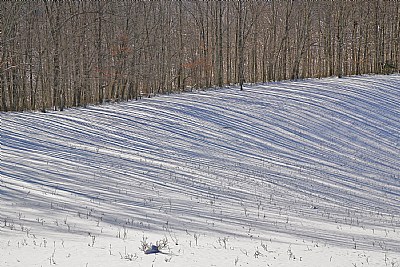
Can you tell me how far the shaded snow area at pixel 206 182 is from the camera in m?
6.37

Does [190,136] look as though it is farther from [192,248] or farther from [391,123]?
[192,248]

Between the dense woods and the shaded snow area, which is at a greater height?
the dense woods

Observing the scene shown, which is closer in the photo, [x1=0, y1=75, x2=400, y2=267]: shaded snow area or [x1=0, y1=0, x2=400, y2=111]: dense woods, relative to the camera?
[x1=0, y1=75, x2=400, y2=267]: shaded snow area

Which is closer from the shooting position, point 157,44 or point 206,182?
point 206,182

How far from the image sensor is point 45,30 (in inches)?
970

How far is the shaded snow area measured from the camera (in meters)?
6.37

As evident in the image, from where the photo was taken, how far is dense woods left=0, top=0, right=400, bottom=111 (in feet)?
78.8

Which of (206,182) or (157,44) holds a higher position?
(157,44)

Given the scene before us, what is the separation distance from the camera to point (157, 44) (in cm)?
3077

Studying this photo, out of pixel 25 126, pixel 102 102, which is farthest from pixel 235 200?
pixel 102 102

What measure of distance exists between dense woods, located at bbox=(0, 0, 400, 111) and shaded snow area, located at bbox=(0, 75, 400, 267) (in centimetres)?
301

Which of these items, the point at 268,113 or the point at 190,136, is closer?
the point at 190,136

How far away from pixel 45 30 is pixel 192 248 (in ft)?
69.1

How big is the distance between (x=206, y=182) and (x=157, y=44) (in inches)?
779
